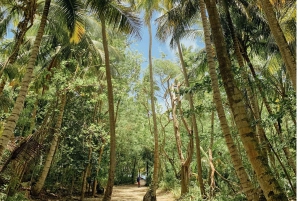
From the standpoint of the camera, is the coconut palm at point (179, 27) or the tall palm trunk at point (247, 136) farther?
the coconut palm at point (179, 27)

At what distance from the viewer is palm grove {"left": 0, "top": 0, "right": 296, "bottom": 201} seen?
14.7 feet

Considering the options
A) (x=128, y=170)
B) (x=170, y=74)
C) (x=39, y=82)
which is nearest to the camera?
(x=39, y=82)

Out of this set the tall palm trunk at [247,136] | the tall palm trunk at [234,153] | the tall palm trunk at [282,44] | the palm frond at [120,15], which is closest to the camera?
the tall palm trunk at [247,136]

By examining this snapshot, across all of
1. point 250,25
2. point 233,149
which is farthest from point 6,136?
point 250,25

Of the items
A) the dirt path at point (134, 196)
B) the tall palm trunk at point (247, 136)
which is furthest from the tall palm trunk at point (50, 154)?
the tall palm trunk at point (247, 136)

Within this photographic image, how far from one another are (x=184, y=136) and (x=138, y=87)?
5581 mm

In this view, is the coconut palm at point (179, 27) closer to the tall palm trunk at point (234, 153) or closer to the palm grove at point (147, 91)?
the palm grove at point (147, 91)

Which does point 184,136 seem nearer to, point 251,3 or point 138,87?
point 138,87

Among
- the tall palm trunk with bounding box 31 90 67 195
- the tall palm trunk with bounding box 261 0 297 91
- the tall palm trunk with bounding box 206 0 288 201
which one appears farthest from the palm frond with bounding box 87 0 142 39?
the tall palm trunk with bounding box 261 0 297 91

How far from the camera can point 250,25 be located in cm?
984

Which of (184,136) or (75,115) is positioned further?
(184,136)

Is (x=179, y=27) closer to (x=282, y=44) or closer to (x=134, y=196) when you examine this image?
(x=282, y=44)

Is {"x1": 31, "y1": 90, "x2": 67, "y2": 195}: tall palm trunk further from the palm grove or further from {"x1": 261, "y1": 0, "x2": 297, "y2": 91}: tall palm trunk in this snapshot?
{"x1": 261, "y1": 0, "x2": 297, "y2": 91}: tall palm trunk

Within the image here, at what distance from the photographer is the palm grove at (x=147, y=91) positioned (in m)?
4.49
